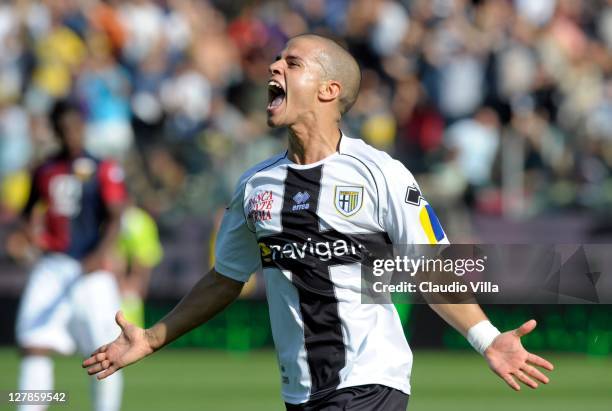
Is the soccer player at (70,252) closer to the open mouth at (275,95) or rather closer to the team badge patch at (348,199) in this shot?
the open mouth at (275,95)

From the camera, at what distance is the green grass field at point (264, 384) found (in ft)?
42.1

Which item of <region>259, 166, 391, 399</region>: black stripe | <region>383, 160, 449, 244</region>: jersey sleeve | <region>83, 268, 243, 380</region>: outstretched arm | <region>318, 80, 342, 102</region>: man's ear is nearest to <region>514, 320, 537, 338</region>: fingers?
<region>383, 160, 449, 244</region>: jersey sleeve

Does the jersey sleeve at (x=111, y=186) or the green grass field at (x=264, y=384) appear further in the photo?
the green grass field at (x=264, y=384)

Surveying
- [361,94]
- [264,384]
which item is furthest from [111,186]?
[361,94]

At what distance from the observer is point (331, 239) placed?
581 cm

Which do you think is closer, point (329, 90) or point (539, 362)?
point (539, 362)

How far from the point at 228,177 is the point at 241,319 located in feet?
6.84

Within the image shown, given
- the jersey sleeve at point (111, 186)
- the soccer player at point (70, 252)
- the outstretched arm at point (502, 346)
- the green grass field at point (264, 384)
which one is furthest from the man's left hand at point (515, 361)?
the green grass field at point (264, 384)

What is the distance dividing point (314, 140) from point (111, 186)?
4.84 m

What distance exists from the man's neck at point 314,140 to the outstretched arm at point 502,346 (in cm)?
90

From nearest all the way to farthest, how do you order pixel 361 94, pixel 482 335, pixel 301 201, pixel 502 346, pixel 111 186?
pixel 502 346 → pixel 482 335 → pixel 301 201 → pixel 111 186 → pixel 361 94

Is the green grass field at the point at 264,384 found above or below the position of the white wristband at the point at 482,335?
above

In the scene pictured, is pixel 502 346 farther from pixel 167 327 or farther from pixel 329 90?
pixel 167 327

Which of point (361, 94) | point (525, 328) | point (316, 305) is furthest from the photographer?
point (361, 94)
